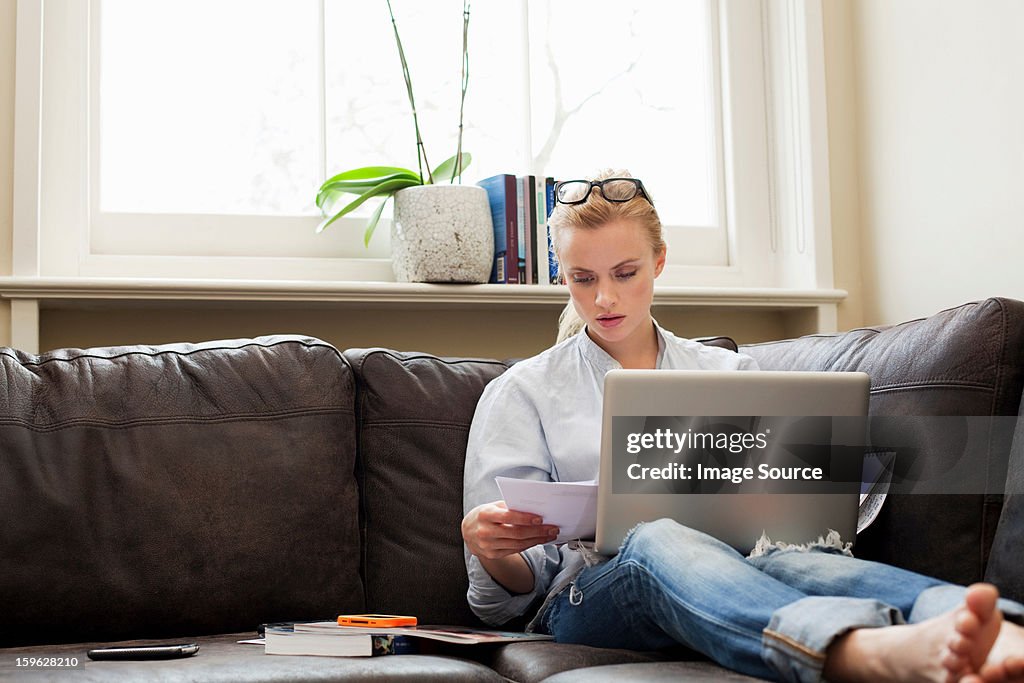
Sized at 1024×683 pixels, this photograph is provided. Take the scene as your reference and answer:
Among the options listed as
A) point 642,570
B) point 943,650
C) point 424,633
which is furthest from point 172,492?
point 943,650

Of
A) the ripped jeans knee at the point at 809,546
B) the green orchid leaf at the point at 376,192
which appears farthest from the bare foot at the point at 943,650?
the green orchid leaf at the point at 376,192

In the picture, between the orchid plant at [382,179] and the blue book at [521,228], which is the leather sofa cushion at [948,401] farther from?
the orchid plant at [382,179]

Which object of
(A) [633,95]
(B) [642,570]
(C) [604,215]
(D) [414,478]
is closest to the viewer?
(B) [642,570]

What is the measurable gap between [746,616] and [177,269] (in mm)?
1521

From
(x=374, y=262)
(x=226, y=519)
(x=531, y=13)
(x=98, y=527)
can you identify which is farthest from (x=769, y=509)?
(x=531, y=13)

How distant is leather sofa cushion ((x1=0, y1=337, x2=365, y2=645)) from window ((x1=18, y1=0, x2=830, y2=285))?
1.74 feet

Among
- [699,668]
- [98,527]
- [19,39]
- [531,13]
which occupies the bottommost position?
Result: [699,668]

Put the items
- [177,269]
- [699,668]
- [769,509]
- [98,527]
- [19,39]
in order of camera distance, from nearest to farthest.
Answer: [699,668] → [769,509] → [98,527] → [19,39] → [177,269]

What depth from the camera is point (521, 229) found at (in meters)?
2.30

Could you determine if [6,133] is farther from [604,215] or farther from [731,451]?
[731,451]

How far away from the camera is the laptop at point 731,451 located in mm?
1322

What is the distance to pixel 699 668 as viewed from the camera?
1.24 meters

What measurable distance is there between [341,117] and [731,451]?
1.42 m

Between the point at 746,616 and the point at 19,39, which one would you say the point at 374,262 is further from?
the point at 746,616
